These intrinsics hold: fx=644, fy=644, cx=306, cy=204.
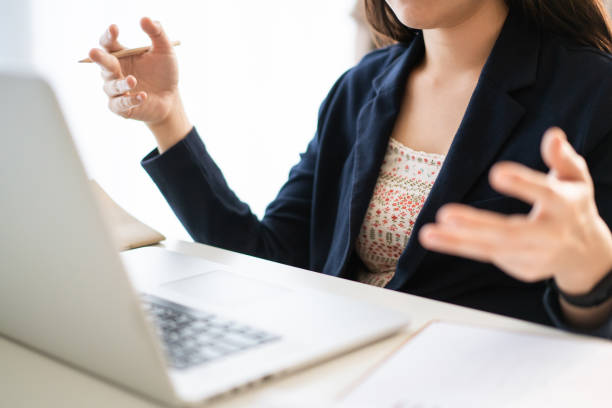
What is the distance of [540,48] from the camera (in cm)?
90

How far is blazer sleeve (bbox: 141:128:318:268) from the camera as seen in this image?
953mm

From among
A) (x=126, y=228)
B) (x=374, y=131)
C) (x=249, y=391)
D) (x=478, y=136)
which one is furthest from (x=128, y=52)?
(x=249, y=391)

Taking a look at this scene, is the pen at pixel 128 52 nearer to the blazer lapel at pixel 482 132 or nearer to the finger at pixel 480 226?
the blazer lapel at pixel 482 132

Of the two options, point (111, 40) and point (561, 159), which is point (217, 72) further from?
point (561, 159)

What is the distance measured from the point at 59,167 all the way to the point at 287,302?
0.26 metres

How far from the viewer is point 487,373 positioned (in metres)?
0.46

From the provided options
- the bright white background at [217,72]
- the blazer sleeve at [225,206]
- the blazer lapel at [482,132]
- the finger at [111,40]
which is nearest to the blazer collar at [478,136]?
the blazer lapel at [482,132]

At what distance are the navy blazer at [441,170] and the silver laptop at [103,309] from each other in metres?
0.32

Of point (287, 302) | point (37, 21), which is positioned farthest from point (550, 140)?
point (37, 21)

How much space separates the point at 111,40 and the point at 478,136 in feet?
1.70

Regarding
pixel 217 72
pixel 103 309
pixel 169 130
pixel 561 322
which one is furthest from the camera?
pixel 217 72

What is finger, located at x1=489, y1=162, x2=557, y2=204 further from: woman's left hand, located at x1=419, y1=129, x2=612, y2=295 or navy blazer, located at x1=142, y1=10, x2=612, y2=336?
navy blazer, located at x1=142, y1=10, x2=612, y2=336

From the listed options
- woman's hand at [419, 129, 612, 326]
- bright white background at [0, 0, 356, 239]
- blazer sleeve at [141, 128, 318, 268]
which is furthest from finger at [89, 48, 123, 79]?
bright white background at [0, 0, 356, 239]

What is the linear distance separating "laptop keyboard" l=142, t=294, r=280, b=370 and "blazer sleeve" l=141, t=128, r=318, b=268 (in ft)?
1.38
